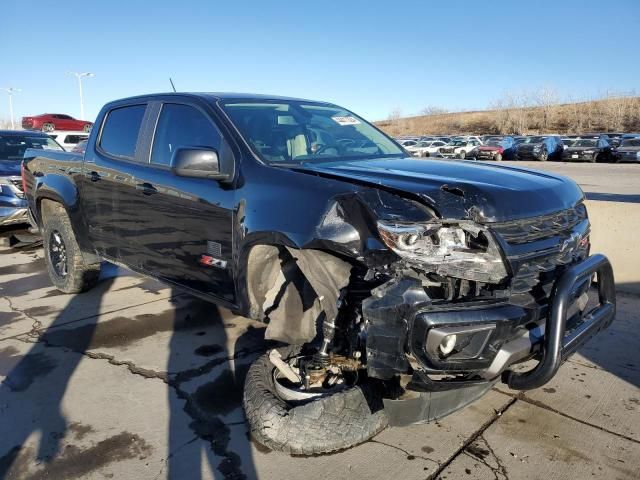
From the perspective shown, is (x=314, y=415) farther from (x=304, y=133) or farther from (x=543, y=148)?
(x=543, y=148)

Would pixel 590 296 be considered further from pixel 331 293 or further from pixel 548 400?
pixel 331 293

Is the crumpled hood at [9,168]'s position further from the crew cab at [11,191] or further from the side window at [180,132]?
the side window at [180,132]

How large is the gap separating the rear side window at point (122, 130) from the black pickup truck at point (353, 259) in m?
0.23

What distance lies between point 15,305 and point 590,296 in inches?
205

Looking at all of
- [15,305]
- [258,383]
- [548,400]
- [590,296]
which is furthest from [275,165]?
[15,305]

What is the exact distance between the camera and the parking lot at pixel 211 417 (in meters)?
2.67

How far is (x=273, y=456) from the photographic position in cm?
276

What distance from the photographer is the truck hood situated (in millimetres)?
2406

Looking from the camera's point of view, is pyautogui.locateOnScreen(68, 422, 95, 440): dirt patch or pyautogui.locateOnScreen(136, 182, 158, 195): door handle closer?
pyautogui.locateOnScreen(68, 422, 95, 440): dirt patch

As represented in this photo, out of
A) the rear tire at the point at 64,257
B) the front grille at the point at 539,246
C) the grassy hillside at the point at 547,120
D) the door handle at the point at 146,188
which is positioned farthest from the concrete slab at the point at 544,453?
the grassy hillside at the point at 547,120

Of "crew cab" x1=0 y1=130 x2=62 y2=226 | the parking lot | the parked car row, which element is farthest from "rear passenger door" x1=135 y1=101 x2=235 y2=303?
the parked car row

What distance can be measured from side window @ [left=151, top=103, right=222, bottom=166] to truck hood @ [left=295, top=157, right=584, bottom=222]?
2.64 ft

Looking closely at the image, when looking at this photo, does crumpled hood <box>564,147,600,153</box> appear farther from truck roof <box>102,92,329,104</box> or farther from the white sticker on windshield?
truck roof <box>102,92,329,104</box>

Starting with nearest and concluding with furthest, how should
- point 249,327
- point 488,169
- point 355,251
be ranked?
1. point 355,251
2. point 488,169
3. point 249,327
